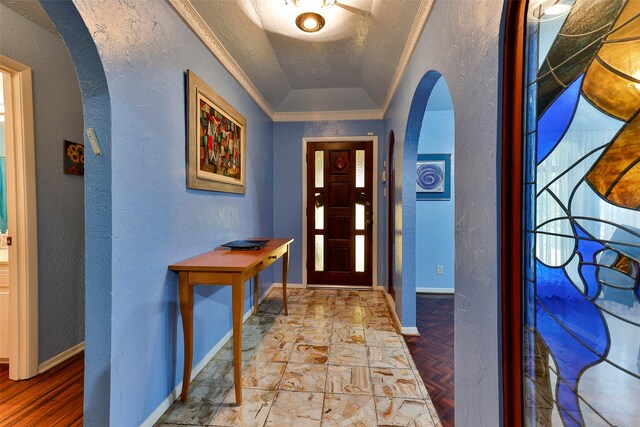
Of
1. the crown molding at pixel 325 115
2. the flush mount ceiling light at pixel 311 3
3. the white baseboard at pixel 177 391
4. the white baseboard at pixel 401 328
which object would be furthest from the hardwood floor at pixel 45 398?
the crown molding at pixel 325 115

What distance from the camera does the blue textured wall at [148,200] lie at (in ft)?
3.95

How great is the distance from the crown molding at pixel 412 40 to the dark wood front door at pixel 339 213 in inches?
44.8

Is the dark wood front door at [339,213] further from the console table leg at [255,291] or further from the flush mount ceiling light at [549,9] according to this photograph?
the flush mount ceiling light at [549,9]

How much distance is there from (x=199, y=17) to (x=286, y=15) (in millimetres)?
674

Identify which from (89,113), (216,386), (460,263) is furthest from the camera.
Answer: (216,386)

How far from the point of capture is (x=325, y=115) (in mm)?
3797

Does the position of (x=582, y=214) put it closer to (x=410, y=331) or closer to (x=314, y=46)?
(x=410, y=331)

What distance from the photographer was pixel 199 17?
5.98 ft

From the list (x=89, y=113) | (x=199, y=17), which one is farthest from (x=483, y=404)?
(x=199, y=17)

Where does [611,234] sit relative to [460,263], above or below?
above

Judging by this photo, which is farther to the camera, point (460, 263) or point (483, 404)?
point (460, 263)

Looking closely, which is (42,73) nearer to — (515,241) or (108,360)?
(108,360)

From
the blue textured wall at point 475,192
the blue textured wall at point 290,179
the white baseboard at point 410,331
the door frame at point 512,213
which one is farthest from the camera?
the blue textured wall at point 290,179

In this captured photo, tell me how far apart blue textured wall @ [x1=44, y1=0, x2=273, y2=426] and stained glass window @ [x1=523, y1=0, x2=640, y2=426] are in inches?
64.0
